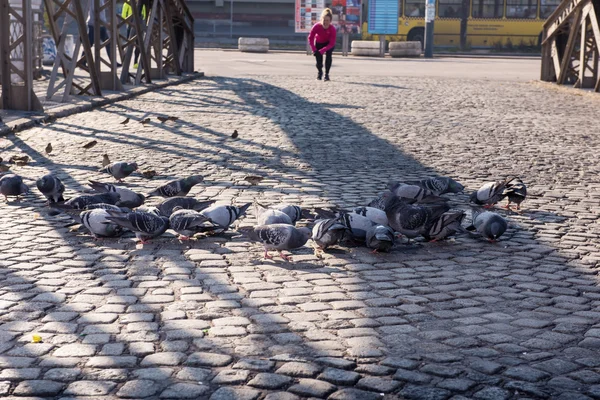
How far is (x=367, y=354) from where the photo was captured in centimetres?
414

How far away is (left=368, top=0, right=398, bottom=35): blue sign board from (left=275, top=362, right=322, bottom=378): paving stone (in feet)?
128

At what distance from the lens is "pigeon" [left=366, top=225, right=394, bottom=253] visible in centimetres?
595

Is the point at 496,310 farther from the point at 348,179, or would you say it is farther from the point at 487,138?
the point at 487,138

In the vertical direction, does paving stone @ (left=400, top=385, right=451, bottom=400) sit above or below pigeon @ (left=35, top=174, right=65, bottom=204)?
below

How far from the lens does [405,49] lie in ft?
136

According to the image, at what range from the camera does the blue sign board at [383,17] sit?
42375 mm

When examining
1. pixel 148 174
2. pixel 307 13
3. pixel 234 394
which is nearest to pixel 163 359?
pixel 234 394

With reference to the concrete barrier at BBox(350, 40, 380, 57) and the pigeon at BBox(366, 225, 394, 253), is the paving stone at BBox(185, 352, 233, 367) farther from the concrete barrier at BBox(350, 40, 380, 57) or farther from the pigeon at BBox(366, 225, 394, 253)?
the concrete barrier at BBox(350, 40, 380, 57)

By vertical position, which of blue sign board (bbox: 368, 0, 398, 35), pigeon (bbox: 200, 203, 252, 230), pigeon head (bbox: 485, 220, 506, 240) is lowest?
pigeon head (bbox: 485, 220, 506, 240)

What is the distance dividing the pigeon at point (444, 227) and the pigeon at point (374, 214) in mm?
289

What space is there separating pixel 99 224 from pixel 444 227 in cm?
226

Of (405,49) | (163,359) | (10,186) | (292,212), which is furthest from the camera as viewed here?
(405,49)

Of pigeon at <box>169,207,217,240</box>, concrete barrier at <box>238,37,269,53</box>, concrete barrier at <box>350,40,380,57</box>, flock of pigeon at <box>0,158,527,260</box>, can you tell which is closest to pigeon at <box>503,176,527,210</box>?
flock of pigeon at <box>0,158,527,260</box>

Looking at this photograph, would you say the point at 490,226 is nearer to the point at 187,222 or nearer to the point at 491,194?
the point at 491,194
